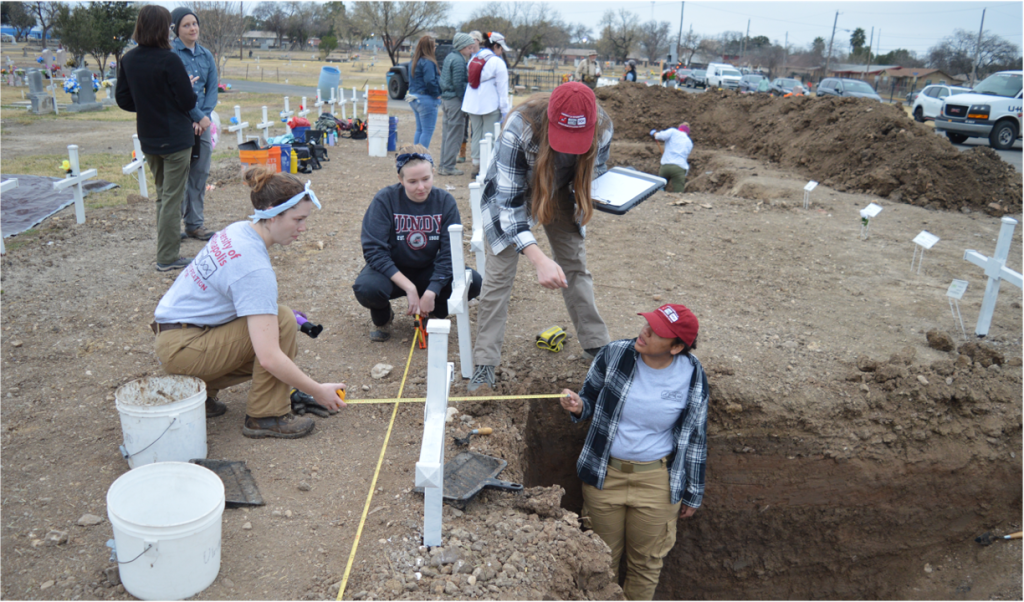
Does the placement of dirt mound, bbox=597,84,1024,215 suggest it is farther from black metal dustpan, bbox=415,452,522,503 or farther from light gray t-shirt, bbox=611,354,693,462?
black metal dustpan, bbox=415,452,522,503

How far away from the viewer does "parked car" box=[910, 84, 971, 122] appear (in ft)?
70.8

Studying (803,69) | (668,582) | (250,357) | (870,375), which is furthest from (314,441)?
(803,69)

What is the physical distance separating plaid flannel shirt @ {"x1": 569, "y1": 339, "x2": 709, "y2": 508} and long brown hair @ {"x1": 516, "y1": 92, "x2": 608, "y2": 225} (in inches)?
31.3

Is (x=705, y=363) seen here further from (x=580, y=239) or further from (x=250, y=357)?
(x=250, y=357)

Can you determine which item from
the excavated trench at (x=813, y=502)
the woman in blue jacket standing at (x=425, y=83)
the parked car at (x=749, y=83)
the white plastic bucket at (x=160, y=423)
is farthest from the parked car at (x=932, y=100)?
the white plastic bucket at (x=160, y=423)

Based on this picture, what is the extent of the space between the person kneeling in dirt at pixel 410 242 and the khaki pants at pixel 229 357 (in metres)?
1.08

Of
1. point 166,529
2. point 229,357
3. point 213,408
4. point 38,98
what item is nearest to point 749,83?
point 38,98

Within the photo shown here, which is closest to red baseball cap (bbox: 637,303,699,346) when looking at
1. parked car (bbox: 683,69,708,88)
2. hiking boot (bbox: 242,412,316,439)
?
hiking boot (bbox: 242,412,316,439)

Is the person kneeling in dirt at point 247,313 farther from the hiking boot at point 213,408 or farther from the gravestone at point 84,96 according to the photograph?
the gravestone at point 84,96

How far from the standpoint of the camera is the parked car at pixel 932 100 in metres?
21.6

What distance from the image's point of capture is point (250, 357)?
329cm

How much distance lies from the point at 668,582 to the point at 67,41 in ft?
94.3

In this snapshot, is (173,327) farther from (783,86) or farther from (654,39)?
(654,39)

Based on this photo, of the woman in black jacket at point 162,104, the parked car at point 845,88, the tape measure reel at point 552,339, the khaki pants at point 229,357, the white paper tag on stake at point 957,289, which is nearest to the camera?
the khaki pants at point 229,357
